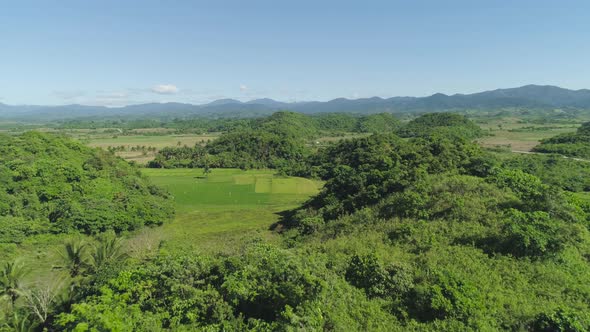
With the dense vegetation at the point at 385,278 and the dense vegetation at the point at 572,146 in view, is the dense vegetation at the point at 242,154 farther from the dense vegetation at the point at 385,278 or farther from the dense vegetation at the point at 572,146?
the dense vegetation at the point at 385,278

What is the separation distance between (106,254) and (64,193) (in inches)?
1232

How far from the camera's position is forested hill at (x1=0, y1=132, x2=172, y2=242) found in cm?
4197

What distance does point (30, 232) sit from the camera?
129 feet

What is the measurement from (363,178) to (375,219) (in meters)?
17.1

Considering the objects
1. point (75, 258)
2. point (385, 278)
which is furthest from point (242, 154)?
point (385, 278)

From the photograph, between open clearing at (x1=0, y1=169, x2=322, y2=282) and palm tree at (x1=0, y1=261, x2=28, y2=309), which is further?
open clearing at (x1=0, y1=169, x2=322, y2=282)

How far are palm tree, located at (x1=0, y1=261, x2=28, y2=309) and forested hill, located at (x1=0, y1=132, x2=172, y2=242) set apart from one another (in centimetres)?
2198

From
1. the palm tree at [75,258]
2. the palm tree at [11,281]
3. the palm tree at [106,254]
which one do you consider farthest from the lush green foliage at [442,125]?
the palm tree at [11,281]

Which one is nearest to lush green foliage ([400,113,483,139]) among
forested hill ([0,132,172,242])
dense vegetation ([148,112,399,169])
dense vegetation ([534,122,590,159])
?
dense vegetation ([534,122,590,159])

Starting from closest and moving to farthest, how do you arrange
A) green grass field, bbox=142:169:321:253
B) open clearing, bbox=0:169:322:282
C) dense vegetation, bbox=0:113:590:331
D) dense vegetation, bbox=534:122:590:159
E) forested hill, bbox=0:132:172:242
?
dense vegetation, bbox=0:113:590:331
open clearing, bbox=0:169:322:282
forested hill, bbox=0:132:172:242
green grass field, bbox=142:169:321:253
dense vegetation, bbox=534:122:590:159

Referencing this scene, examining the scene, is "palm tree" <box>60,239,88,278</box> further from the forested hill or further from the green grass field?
the forested hill

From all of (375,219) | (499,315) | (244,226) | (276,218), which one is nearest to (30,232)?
(244,226)

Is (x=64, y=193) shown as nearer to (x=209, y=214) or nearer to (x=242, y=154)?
(x=209, y=214)

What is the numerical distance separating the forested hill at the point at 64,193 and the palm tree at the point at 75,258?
20121 mm
